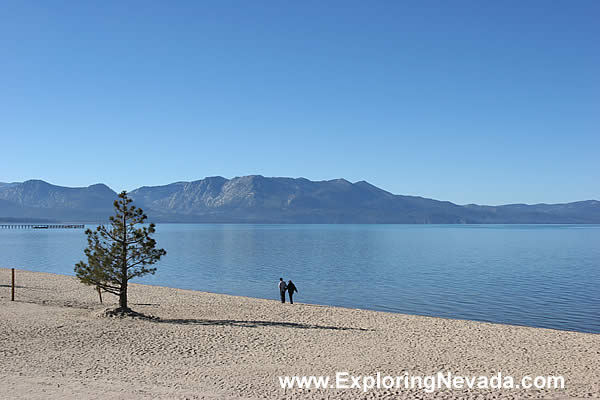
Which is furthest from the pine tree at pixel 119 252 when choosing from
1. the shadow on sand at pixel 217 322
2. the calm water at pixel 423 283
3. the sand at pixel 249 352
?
the calm water at pixel 423 283

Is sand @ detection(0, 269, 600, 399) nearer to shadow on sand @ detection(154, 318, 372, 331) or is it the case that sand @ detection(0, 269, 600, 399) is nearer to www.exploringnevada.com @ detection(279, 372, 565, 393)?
shadow on sand @ detection(154, 318, 372, 331)

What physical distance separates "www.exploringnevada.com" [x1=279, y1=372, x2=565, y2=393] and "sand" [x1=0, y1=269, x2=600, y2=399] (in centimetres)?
30

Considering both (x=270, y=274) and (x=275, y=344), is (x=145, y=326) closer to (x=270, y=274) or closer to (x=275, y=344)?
(x=275, y=344)

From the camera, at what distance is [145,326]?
20.5m

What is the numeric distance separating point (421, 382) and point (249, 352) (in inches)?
237

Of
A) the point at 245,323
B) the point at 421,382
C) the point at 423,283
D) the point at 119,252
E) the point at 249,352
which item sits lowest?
the point at 423,283

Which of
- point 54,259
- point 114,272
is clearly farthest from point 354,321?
point 54,259

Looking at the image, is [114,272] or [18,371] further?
[114,272]

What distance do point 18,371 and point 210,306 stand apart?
15.2 metres

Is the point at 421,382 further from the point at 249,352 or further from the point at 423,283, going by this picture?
the point at 423,283

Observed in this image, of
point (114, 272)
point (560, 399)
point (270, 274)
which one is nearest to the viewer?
point (560, 399)

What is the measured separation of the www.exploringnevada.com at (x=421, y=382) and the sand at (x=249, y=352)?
30 centimetres

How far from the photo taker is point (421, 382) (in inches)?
513

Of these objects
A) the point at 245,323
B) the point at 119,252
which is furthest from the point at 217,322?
the point at 119,252
